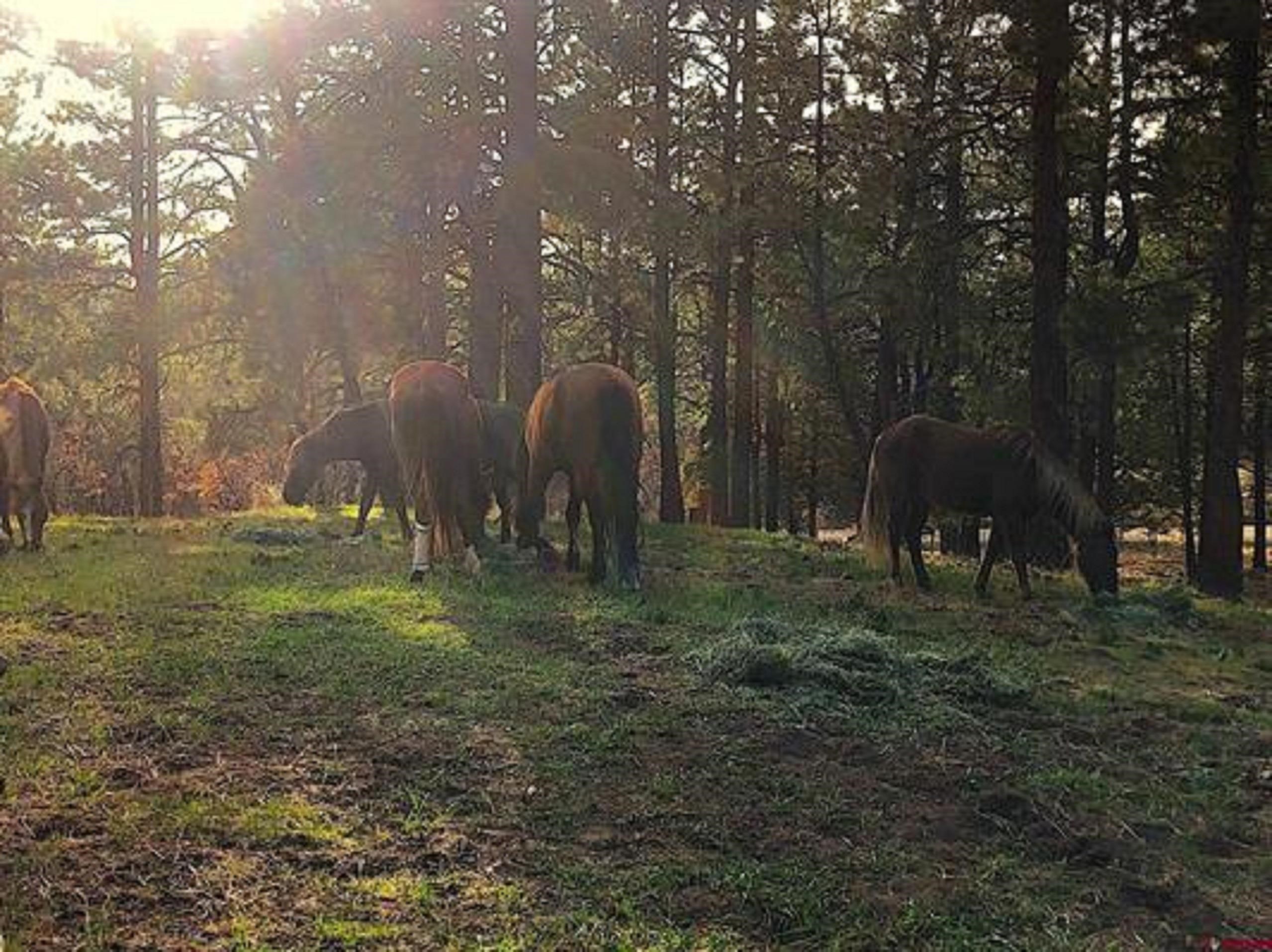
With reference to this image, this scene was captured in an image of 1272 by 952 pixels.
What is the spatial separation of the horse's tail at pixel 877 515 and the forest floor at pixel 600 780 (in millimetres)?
3778

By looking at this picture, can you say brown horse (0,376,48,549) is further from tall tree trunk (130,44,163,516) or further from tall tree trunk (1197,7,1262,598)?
tall tree trunk (1197,7,1262,598)

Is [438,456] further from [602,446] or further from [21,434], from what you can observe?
[21,434]

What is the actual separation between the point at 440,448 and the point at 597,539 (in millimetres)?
1495

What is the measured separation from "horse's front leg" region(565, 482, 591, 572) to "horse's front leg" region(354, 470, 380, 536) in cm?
336

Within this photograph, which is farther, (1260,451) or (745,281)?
(1260,451)

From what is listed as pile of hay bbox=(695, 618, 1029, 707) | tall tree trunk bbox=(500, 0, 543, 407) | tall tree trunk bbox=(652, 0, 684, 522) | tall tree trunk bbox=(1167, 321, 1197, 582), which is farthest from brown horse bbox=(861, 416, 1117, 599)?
tall tree trunk bbox=(1167, 321, 1197, 582)

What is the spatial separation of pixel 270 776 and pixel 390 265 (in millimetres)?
19166

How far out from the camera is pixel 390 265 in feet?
74.2

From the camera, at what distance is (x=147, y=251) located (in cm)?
2516

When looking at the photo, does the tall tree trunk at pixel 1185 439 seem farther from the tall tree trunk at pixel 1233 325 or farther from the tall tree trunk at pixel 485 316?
the tall tree trunk at pixel 485 316

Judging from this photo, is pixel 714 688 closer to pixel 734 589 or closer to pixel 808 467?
pixel 734 589

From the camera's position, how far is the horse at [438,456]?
9586 mm

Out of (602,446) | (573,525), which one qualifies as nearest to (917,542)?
(573,525)

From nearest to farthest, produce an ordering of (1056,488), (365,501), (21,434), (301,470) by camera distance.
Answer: (21,434) < (1056,488) < (365,501) < (301,470)
